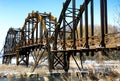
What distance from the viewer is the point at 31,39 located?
170 feet

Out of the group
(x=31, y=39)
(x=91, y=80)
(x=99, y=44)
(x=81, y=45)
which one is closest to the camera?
(x=91, y=80)

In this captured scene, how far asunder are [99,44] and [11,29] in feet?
151

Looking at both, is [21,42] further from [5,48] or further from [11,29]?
[5,48]

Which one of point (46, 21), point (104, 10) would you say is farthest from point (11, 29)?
point (104, 10)

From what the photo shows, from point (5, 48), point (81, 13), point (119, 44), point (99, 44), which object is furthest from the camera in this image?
point (5, 48)

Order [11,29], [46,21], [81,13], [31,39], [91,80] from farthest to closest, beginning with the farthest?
[11,29]
[31,39]
[46,21]
[81,13]
[91,80]

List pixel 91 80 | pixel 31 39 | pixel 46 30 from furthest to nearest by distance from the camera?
1. pixel 31 39
2. pixel 46 30
3. pixel 91 80

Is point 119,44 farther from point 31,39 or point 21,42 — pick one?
point 21,42

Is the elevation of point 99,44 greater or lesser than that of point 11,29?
lesser

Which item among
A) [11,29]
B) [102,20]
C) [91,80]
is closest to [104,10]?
[102,20]

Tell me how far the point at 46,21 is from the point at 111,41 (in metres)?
22.7

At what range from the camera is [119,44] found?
69.1 ft

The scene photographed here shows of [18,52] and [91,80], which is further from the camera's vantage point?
[18,52]

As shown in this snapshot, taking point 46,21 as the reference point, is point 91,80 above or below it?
below
